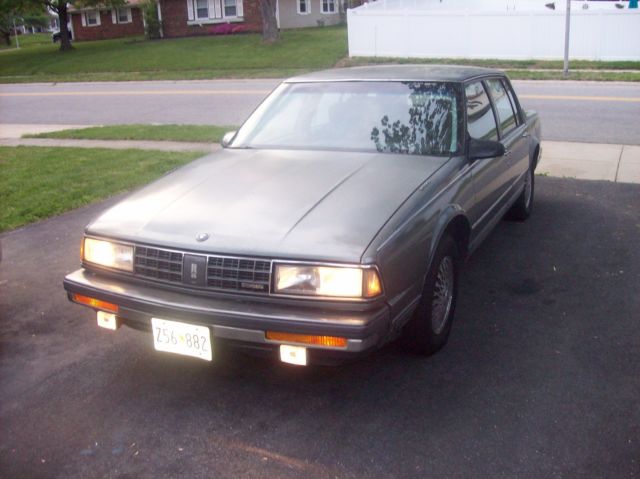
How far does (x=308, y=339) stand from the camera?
10.8 ft

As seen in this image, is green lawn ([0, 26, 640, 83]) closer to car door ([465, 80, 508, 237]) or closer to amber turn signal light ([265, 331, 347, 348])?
car door ([465, 80, 508, 237])

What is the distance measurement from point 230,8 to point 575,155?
32837mm

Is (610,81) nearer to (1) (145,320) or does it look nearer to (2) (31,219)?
(2) (31,219)

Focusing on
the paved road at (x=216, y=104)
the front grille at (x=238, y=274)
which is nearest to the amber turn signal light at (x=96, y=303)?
the front grille at (x=238, y=274)

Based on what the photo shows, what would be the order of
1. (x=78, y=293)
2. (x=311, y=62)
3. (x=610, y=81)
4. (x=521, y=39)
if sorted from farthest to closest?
(x=311, y=62), (x=521, y=39), (x=610, y=81), (x=78, y=293)

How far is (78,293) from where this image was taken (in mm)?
3875

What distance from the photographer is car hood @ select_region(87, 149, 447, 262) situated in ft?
11.2

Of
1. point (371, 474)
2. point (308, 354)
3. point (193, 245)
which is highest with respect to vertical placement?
point (193, 245)

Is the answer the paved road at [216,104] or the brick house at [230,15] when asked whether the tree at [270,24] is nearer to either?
the paved road at [216,104]

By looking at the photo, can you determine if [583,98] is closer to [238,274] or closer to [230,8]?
[238,274]

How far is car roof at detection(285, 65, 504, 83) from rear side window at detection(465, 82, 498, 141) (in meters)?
0.11

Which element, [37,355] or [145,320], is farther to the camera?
[37,355]

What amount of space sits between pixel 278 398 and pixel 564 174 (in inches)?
236

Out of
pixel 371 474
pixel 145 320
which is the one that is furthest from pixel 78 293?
pixel 371 474
